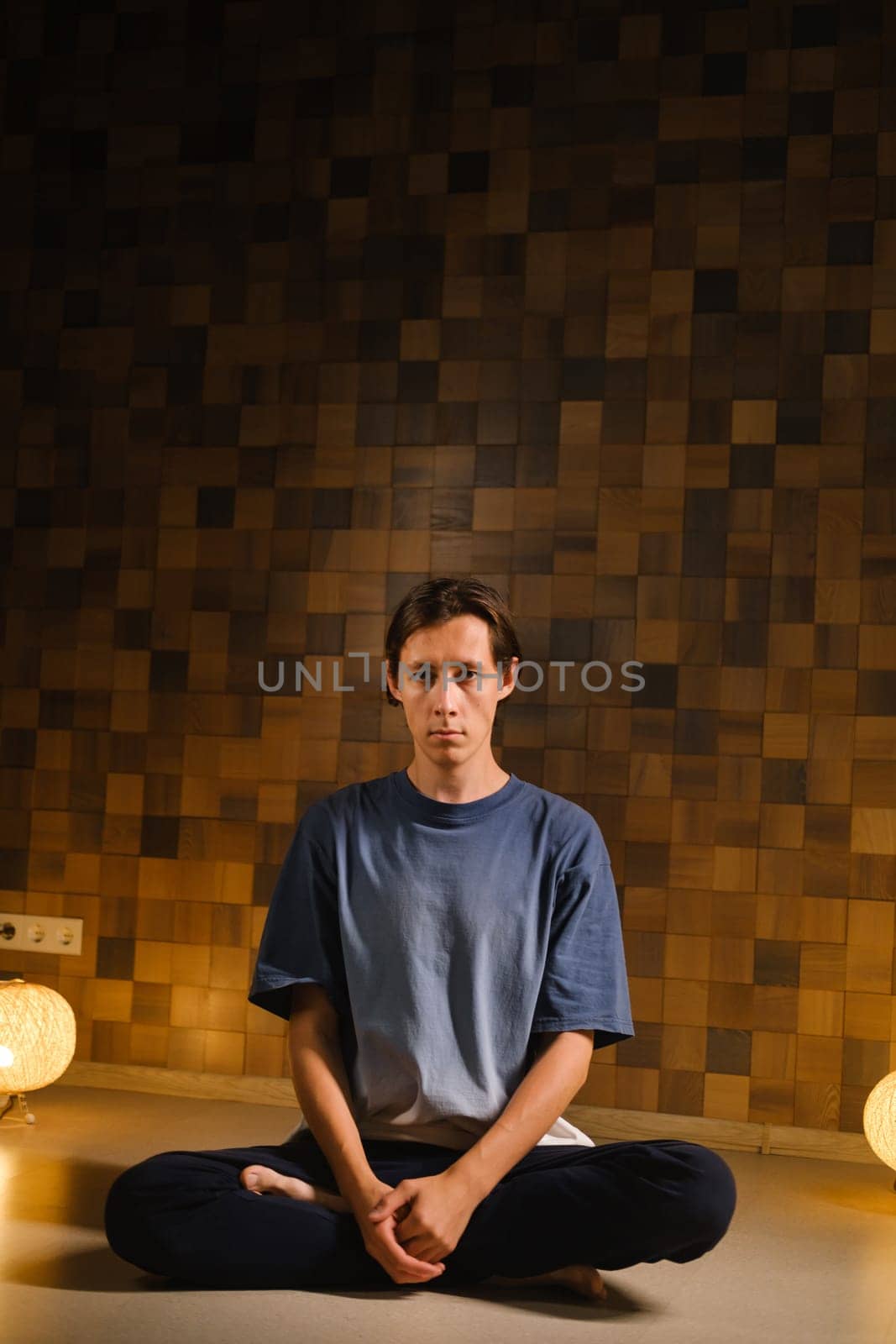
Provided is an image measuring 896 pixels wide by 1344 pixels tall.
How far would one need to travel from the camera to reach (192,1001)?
3281 mm

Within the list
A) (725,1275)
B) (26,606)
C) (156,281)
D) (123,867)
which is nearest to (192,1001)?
(123,867)

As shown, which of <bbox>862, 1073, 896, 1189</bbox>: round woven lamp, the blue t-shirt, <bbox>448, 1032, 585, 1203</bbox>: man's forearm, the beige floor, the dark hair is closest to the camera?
the beige floor

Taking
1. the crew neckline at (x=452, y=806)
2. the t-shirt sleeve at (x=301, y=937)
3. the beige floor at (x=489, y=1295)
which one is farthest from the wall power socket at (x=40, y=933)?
the crew neckline at (x=452, y=806)

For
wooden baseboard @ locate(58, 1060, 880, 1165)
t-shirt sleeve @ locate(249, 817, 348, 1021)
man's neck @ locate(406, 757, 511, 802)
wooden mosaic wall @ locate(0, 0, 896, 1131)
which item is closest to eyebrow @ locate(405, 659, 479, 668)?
man's neck @ locate(406, 757, 511, 802)

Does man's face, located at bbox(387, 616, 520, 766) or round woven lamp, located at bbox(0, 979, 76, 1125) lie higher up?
man's face, located at bbox(387, 616, 520, 766)

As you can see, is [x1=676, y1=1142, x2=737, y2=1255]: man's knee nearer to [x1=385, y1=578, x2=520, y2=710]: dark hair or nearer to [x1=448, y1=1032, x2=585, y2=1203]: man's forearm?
[x1=448, y1=1032, x2=585, y2=1203]: man's forearm

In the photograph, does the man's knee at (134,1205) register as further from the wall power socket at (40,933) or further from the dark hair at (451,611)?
the wall power socket at (40,933)

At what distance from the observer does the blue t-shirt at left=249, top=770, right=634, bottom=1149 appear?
7.06ft

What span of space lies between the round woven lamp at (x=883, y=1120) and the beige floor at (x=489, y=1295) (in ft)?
0.37

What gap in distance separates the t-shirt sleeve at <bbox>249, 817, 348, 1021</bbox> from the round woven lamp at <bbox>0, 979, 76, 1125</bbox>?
864mm

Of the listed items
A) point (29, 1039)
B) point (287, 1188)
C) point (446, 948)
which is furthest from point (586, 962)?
point (29, 1039)

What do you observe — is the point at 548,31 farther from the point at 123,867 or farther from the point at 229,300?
the point at 123,867

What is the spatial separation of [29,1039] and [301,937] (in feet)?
3.16

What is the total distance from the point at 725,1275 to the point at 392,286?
222 cm
